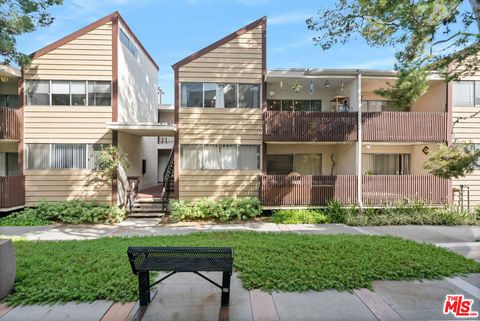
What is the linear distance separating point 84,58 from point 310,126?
32.9 feet

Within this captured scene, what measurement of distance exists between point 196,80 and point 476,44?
9.64 meters

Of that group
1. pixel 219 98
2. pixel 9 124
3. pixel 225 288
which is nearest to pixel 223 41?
pixel 219 98

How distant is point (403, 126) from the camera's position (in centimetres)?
1180

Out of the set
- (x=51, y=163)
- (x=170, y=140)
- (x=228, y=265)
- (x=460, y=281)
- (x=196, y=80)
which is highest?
(x=196, y=80)

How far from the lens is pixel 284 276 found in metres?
4.79

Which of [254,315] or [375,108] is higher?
[375,108]

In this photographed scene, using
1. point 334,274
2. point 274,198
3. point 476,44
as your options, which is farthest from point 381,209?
point 334,274

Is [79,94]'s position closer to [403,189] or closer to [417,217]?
[403,189]

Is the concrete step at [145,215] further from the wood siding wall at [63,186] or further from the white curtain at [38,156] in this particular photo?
the white curtain at [38,156]

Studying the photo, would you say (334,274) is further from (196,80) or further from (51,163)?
(51,163)

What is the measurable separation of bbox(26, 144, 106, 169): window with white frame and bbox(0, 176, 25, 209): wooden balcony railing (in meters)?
0.75

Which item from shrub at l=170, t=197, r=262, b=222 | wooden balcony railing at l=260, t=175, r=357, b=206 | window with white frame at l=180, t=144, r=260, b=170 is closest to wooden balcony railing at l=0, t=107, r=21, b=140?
window with white frame at l=180, t=144, r=260, b=170

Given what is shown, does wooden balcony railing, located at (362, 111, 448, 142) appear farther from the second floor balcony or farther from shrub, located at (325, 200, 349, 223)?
shrub, located at (325, 200, 349, 223)

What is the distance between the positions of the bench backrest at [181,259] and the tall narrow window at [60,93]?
10608 millimetres
